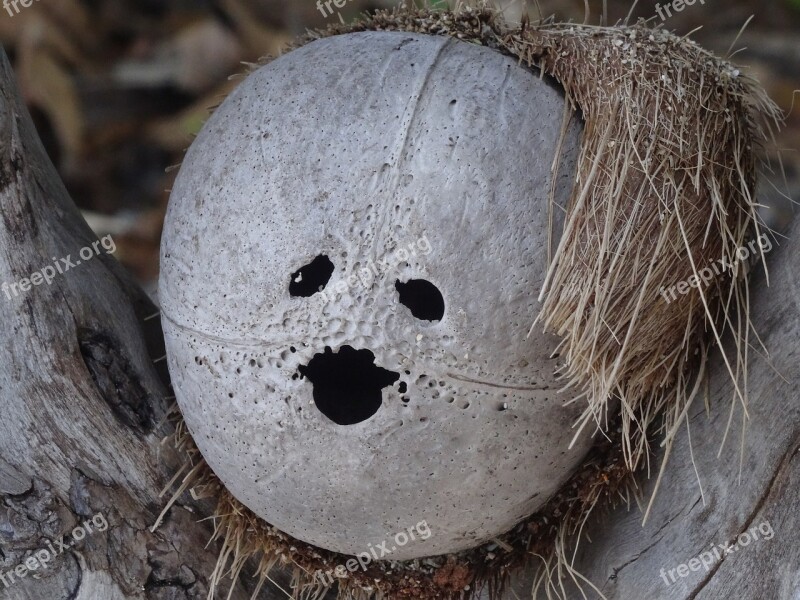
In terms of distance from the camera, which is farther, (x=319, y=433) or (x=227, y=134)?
(x=227, y=134)

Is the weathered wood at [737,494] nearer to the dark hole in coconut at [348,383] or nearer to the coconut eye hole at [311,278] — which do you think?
the dark hole in coconut at [348,383]

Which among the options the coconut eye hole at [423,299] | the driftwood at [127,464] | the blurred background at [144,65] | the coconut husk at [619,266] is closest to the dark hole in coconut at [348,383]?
the coconut eye hole at [423,299]

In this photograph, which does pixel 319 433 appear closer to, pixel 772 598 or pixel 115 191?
pixel 772 598

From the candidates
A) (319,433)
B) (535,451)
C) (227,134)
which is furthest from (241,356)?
(535,451)

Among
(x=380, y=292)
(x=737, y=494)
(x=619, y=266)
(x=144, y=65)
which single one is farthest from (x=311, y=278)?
(x=144, y=65)

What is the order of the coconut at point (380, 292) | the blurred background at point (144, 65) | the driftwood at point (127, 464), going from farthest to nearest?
the blurred background at point (144, 65), the driftwood at point (127, 464), the coconut at point (380, 292)

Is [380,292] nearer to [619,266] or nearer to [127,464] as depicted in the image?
[619,266]

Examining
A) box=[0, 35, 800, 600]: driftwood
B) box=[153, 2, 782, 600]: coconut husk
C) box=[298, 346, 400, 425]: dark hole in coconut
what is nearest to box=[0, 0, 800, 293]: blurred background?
box=[0, 35, 800, 600]: driftwood
